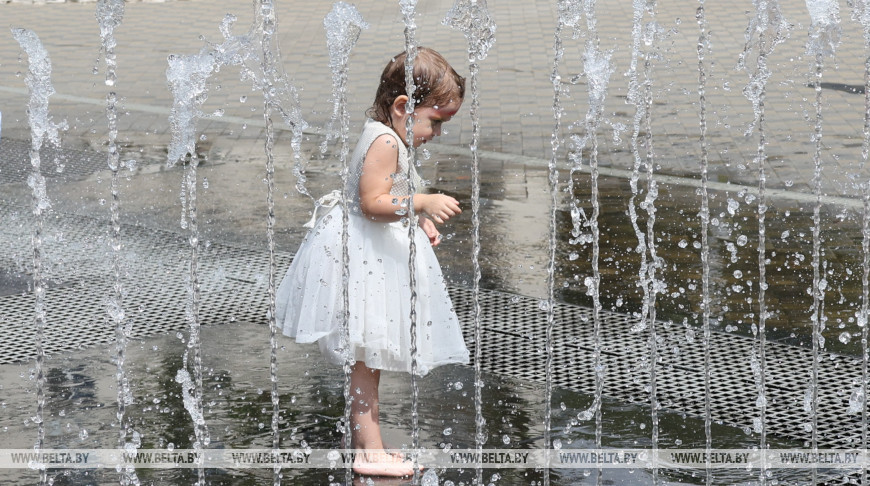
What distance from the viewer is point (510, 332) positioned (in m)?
4.50

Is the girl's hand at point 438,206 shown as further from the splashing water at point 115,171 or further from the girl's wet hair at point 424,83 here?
the splashing water at point 115,171

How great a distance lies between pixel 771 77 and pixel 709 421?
668 cm

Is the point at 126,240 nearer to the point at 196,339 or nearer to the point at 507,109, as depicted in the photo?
the point at 196,339

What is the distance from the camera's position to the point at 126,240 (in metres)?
5.71

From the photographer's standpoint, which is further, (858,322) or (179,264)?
(179,264)

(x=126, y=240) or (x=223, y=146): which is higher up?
(x=223, y=146)

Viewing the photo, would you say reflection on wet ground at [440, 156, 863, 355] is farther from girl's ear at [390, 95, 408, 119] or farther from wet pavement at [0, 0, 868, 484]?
girl's ear at [390, 95, 408, 119]

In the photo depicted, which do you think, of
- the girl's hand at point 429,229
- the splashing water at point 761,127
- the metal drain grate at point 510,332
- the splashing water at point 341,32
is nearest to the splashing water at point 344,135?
the splashing water at point 341,32

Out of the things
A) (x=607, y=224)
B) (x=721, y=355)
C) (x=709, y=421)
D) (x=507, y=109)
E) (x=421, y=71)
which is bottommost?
(x=709, y=421)

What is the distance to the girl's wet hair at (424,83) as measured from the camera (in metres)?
3.30

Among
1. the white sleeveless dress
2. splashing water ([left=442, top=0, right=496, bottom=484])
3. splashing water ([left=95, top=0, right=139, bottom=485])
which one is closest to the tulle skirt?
the white sleeveless dress

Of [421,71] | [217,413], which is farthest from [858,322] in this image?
[217,413]

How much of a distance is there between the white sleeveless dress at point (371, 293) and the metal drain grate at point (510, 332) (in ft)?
2.64

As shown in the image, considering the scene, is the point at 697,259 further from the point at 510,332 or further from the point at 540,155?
the point at 540,155
